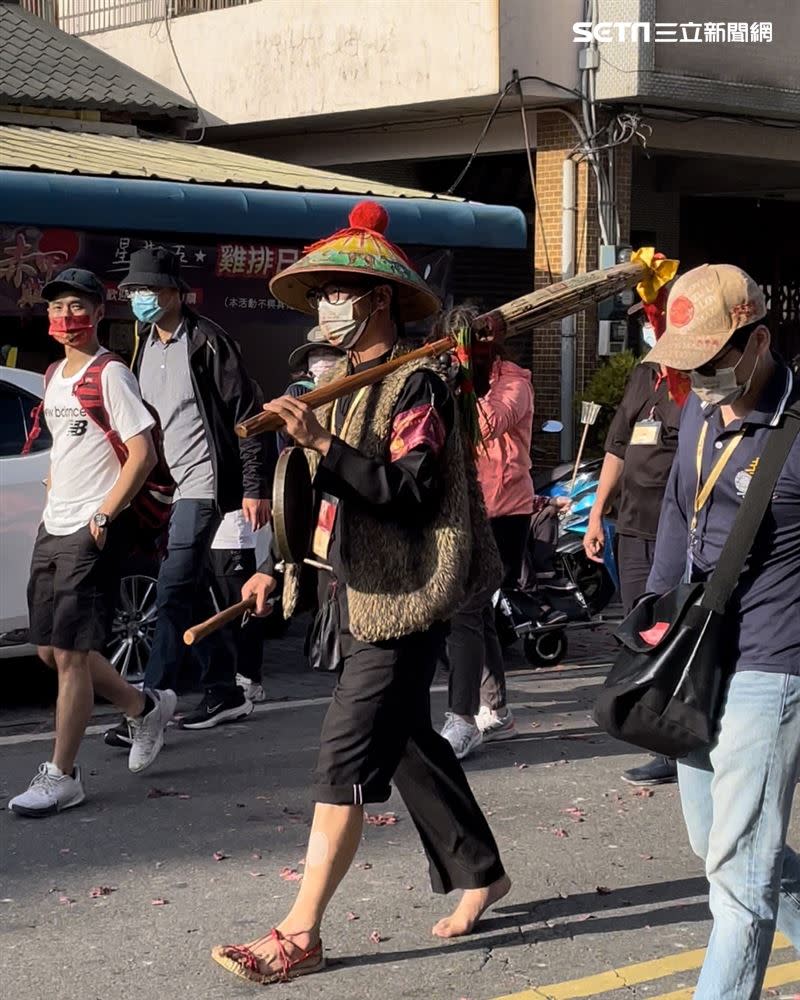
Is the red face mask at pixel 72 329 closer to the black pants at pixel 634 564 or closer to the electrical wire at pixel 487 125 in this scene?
the black pants at pixel 634 564

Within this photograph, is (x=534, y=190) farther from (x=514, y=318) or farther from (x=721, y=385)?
(x=721, y=385)

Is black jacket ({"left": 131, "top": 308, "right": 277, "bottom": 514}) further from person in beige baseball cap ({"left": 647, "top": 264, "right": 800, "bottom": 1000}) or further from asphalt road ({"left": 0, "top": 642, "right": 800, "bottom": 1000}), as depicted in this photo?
person in beige baseball cap ({"left": 647, "top": 264, "right": 800, "bottom": 1000})

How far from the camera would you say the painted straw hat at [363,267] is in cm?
451

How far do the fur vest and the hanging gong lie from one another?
76 millimetres

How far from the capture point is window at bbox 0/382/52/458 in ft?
27.0

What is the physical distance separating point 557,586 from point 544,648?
39cm

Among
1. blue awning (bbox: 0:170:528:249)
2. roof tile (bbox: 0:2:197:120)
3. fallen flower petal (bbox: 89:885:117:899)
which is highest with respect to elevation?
roof tile (bbox: 0:2:197:120)

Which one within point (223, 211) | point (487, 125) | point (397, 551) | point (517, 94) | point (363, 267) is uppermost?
point (517, 94)

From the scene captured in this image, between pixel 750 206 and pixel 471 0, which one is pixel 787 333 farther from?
pixel 471 0

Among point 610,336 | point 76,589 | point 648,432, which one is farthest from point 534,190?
point 76,589

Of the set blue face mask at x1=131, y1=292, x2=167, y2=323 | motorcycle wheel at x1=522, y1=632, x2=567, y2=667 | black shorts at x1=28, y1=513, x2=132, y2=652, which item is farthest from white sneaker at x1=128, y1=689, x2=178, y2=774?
motorcycle wheel at x1=522, y1=632, x2=567, y2=667

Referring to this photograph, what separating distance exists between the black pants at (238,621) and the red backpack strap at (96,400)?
170cm

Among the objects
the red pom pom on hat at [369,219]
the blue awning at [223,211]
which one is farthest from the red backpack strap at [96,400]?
the blue awning at [223,211]

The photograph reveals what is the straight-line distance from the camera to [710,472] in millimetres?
3877
